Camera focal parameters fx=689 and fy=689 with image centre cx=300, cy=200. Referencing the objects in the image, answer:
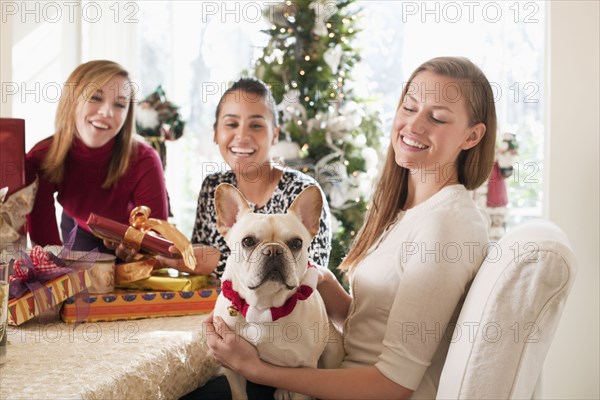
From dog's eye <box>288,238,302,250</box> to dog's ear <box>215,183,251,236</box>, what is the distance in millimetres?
121

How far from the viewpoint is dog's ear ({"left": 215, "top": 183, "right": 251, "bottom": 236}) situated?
135cm

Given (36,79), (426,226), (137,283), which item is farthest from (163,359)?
(36,79)

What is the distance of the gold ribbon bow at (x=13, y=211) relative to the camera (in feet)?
5.45

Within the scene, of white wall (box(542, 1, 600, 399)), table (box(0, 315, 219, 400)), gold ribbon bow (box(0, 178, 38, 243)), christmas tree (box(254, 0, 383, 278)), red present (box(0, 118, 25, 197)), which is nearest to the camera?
table (box(0, 315, 219, 400))

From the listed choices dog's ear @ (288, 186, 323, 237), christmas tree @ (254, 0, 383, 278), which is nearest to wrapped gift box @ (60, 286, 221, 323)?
dog's ear @ (288, 186, 323, 237)

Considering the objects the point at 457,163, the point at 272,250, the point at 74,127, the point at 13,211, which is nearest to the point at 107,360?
the point at 272,250

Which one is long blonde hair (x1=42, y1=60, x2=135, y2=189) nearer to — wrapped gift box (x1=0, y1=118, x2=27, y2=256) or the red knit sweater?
the red knit sweater

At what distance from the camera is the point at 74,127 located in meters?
2.17

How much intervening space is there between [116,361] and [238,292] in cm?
25

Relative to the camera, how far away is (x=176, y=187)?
4.69m

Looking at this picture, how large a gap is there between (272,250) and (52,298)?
54 cm

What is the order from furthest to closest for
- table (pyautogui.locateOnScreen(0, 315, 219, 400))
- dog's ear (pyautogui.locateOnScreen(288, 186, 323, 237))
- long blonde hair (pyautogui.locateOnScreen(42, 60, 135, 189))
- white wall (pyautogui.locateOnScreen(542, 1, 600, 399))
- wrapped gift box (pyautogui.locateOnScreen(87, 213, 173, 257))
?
white wall (pyautogui.locateOnScreen(542, 1, 600, 399)), long blonde hair (pyautogui.locateOnScreen(42, 60, 135, 189)), wrapped gift box (pyautogui.locateOnScreen(87, 213, 173, 257)), dog's ear (pyautogui.locateOnScreen(288, 186, 323, 237)), table (pyautogui.locateOnScreen(0, 315, 219, 400))

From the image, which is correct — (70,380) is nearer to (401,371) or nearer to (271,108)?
(401,371)

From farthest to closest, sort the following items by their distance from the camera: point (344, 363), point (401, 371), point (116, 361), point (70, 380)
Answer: point (344, 363), point (401, 371), point (116, 361), point (70, 380)
